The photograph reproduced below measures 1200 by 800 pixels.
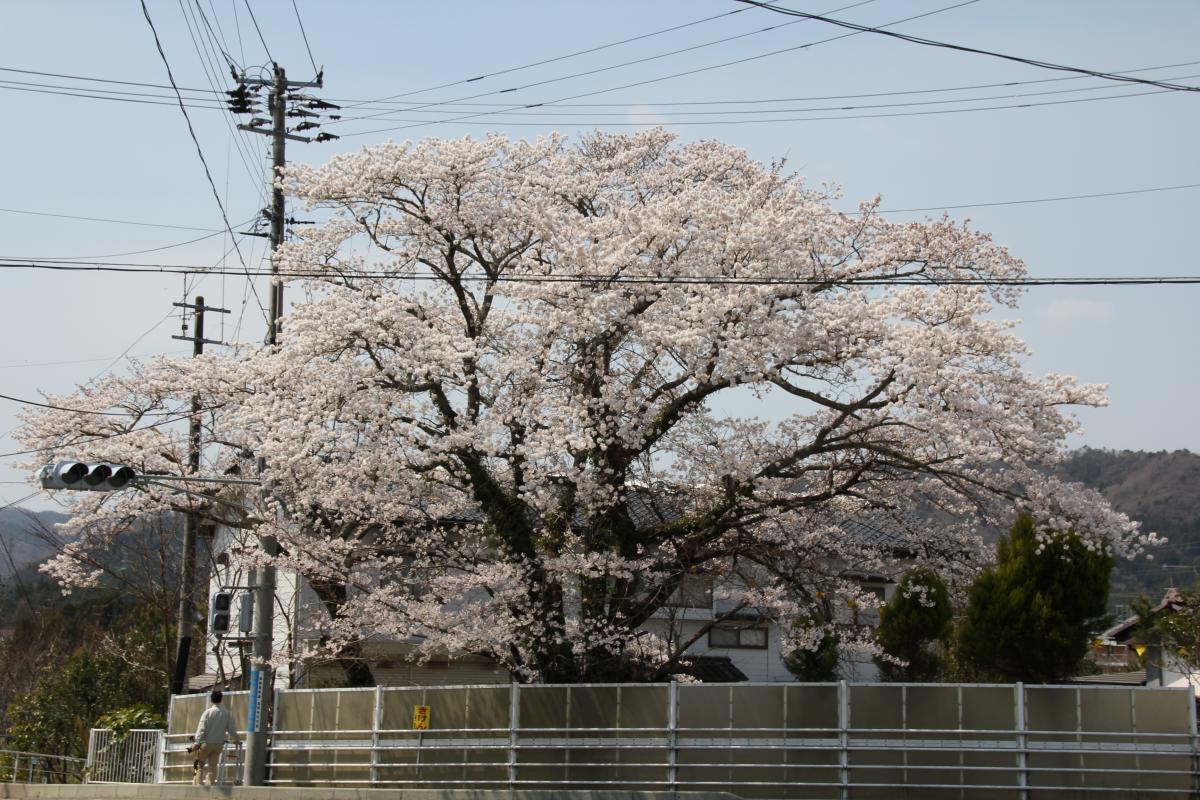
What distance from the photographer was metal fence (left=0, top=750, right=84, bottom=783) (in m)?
26.1

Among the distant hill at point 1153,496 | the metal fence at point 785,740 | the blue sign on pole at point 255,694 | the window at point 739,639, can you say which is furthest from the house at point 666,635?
the distant hill at point 1153,496

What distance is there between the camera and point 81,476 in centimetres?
1585

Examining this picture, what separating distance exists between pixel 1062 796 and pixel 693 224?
9504 millimetres

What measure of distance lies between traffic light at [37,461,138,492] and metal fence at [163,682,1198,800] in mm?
5358

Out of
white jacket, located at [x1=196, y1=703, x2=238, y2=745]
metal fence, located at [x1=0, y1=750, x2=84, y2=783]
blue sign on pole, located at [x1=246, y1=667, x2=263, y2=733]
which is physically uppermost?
blue sign on pole, located at [x1=246, y1=667, x2=263, y2=733]

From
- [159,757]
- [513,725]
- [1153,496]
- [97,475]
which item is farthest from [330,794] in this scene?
[1153,496]

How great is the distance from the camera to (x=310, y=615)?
23.6m

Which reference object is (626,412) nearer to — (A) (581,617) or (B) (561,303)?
(B) (561,303)

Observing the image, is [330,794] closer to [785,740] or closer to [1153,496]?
[785,740]

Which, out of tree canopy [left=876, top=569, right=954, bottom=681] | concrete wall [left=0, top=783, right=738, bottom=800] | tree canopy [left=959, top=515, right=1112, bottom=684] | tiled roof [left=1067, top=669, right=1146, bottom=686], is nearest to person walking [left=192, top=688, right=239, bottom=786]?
concrete wall [left=0, top=783, right=738, bottom=800]

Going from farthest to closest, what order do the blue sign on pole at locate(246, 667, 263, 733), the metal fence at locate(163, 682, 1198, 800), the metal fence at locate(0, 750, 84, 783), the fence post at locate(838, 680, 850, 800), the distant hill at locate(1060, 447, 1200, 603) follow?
1. the distant hill at locate(1060, 447, 1200, 603)
2. the metal fence at locate(0, 750, 84, 783)
3. the blue sign on pole at locate(246, 667, 263, 733)
4. the fence post at locate(838, 680, 850, 800)
5. the metal fence at locate(163, 682, 1198, 800)

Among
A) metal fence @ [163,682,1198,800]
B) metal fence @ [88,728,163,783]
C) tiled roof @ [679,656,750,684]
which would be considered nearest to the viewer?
metal fence @ [163,682,1198,800]

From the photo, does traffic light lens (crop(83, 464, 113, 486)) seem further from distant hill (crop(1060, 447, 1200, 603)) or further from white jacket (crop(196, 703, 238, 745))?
distant hill (crop(1060, 447, 1200, 603))

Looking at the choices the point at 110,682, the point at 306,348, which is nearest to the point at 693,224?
the point at 306,348
